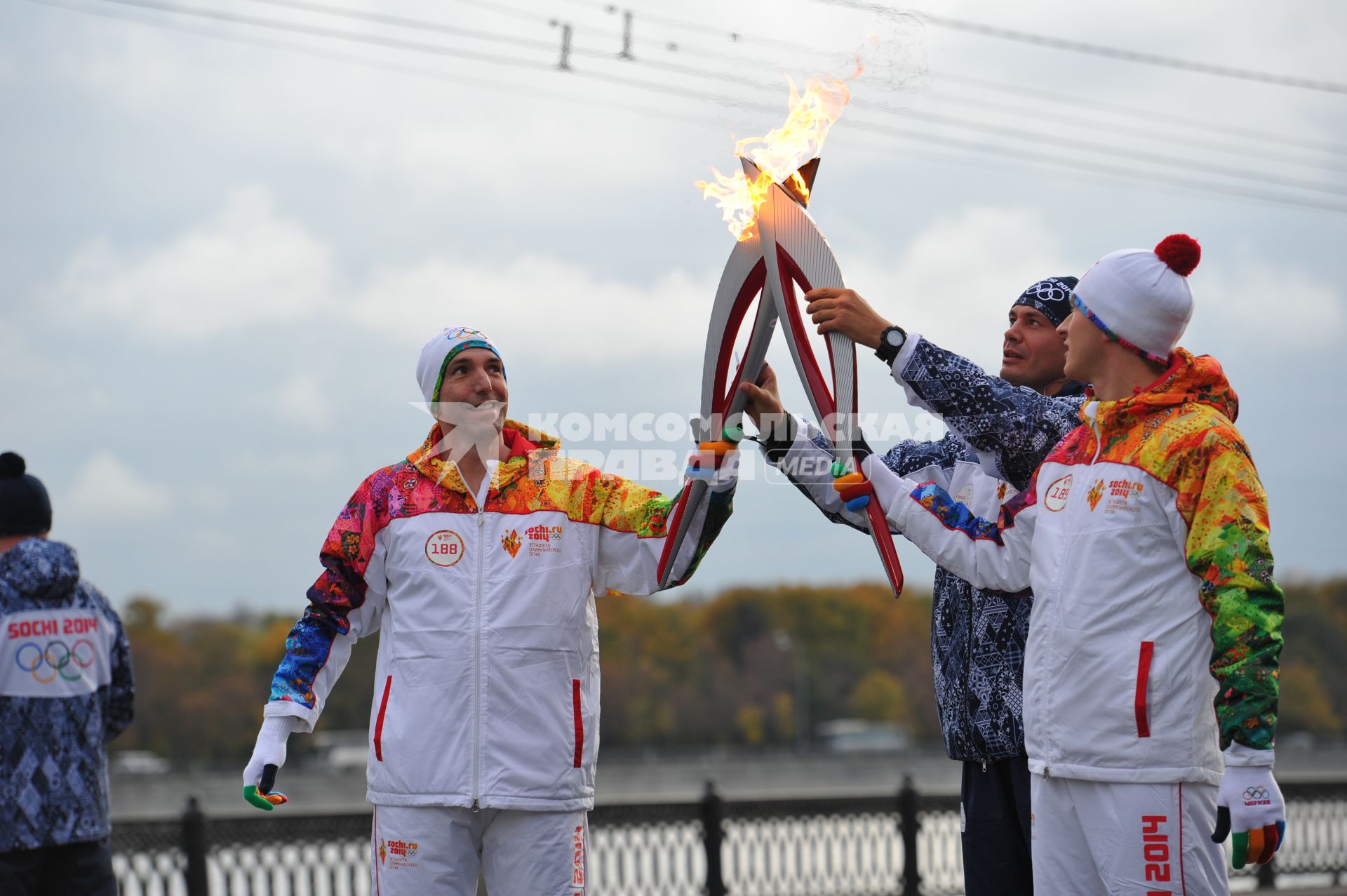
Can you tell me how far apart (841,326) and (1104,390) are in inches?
20.2

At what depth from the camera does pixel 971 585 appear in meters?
2.77

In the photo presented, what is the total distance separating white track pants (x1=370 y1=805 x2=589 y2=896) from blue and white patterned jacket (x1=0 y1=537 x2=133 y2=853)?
4.26ft

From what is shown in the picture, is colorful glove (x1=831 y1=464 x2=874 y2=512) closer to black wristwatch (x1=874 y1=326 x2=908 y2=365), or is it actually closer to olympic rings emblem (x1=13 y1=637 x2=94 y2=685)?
black wristwatch (x1=874 y1=326 x2=908 y2=365)

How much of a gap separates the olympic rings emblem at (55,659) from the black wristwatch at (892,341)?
97.1 inches

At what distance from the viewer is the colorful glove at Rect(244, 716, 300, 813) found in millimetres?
2775

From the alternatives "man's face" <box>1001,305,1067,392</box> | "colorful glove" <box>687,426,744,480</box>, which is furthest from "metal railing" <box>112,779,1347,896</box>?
"man's face" <box>1001,305,1067,392</box>

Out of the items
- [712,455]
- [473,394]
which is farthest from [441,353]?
[712,455]

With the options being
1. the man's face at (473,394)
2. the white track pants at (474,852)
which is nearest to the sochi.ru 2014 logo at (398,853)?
the white track pants at (474,852)

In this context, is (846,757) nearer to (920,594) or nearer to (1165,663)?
(920,594)

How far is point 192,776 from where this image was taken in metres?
25.7

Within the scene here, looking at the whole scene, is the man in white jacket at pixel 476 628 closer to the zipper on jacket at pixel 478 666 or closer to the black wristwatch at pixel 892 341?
the zipper on jacket at pixel 478 666

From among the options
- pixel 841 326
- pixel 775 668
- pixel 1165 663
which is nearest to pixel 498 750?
pixel 841 326

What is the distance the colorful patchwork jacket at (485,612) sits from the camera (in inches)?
106

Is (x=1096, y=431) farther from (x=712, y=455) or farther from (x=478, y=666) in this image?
(x=478, y=666)
